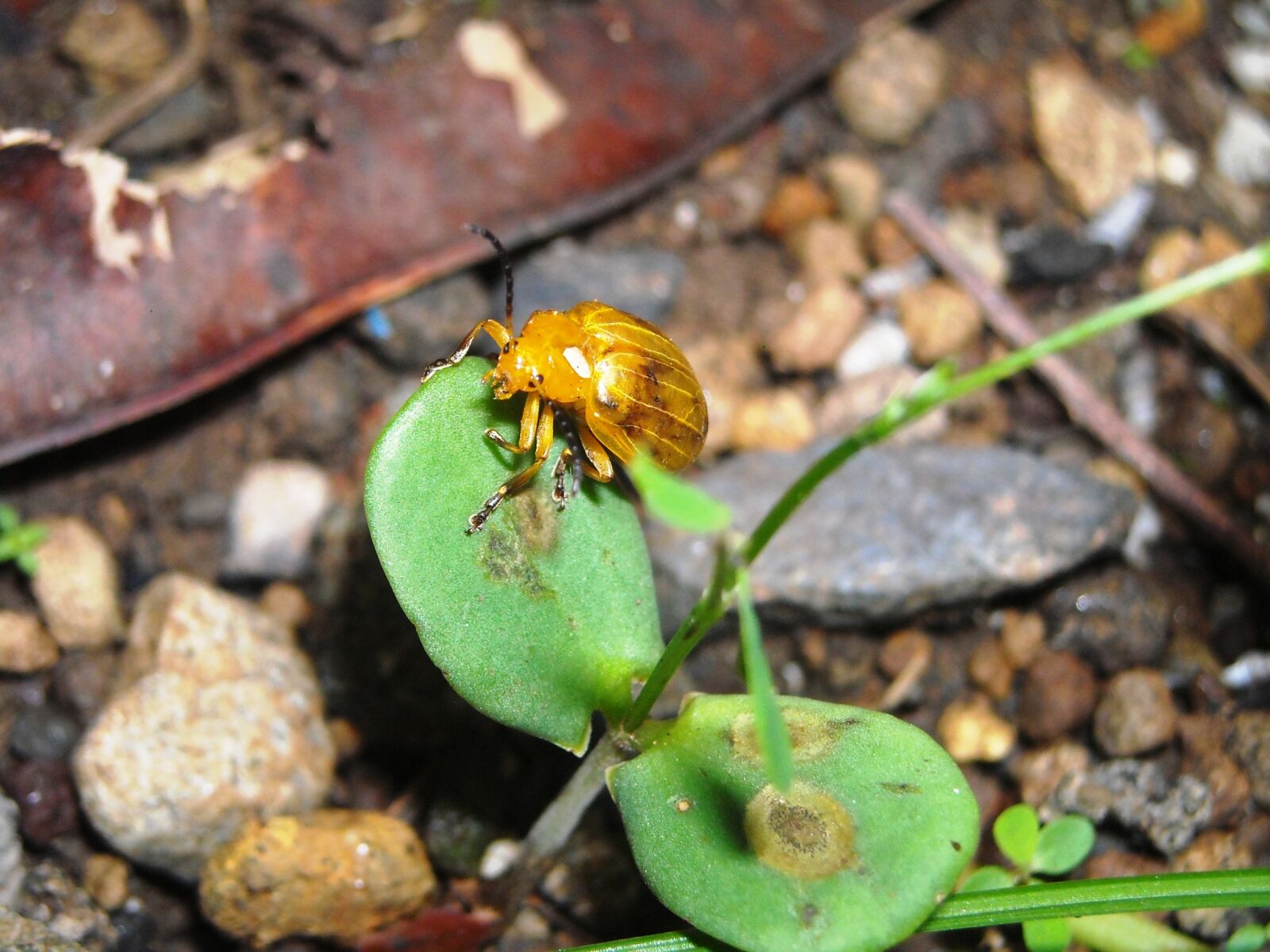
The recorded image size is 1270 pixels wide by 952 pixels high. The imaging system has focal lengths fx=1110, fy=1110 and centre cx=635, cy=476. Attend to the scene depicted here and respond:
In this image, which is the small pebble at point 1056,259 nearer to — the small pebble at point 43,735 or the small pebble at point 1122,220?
the small pebble at point 1122,220

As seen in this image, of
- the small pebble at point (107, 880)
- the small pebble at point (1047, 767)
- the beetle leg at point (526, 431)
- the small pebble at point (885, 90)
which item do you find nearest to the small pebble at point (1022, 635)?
the small pebble at point (1047, 767)

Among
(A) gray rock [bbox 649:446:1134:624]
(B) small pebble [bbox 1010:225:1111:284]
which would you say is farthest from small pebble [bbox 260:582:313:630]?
(B) small pebble [bbox 1010:225:1111:284]

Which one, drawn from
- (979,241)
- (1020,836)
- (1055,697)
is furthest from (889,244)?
(1020,836)

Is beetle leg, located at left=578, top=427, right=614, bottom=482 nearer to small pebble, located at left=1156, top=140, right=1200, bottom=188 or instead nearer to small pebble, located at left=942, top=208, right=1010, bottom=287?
small pebble, located at left=942, top=208, right=1010, bottom=287

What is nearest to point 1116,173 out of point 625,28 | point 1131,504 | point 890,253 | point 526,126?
Answer: point 890,253

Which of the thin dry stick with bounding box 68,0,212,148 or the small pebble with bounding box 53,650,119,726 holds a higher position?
the thin dry stick with bounding box 68,0,212,148

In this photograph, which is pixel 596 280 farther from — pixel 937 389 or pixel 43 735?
pixel 937 389

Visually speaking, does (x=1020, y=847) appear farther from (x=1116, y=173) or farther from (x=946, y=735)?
(x=1116, y=173)
